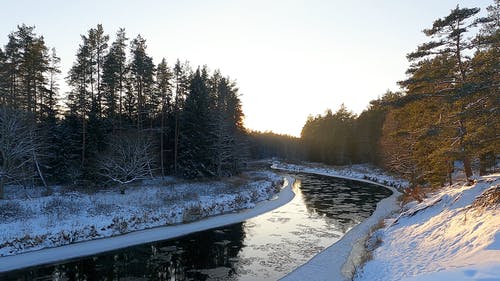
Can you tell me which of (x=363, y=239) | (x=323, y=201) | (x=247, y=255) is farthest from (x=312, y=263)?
(x=323, y=201)

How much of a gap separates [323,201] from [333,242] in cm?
1534

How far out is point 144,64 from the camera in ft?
135

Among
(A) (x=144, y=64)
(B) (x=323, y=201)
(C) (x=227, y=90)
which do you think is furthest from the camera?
(C) (x=227, y=90)

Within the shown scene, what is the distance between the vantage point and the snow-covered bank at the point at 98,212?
1805cm

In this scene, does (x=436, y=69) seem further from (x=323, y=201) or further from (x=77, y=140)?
(x=77, y=140)

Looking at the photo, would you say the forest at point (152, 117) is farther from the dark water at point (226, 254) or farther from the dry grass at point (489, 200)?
the dark water at point (226, 254)

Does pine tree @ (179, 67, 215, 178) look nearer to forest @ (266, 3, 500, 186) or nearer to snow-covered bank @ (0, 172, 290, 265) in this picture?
snow-covered bank @ (0, 172, 290, 265)

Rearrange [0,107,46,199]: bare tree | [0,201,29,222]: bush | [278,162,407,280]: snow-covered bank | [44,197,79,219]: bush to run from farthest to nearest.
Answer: [0,107,46,199]: bare tree
[44,197,79,219]: bush
[0,201,29,222]: bush
[278,162,407,280]: snow-covered bank

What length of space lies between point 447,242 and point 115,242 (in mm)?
16346

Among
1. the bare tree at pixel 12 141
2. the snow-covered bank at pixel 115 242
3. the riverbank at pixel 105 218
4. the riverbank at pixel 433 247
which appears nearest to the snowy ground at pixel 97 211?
the riverbank at pixel 105 218

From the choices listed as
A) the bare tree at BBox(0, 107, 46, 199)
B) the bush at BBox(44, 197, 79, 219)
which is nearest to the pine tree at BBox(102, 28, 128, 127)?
the bare tree at BBox(0, 107, 46, 199)

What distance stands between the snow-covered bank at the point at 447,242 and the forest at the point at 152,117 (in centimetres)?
229

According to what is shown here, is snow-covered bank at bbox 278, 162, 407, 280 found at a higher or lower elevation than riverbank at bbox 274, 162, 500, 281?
lower

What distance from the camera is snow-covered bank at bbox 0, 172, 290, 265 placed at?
1805cm
